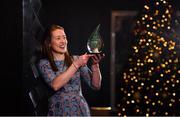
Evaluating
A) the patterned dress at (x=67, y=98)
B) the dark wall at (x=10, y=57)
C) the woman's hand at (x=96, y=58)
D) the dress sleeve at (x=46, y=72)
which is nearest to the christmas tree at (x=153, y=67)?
the woman's hand at (x=96, y=58)

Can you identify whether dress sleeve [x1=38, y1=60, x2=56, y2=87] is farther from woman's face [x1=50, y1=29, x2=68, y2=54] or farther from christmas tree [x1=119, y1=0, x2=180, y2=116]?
christmas tree [x1=119, y1=0, x2=180, y2=116]

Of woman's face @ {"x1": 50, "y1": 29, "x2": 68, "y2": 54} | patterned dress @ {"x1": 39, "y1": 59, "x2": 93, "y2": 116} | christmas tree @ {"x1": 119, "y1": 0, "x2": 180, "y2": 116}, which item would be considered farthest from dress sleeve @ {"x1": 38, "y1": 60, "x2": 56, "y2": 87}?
christmas tree @ {"x1": 119, "y1": 0, "x2": 180, "y2": 116}

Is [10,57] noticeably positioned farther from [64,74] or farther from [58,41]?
[64,74]

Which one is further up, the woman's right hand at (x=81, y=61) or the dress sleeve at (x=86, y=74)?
the woman's right hand at (x=81, y=61)

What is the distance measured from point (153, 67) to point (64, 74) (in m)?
0.82

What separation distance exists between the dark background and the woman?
0.13 meters

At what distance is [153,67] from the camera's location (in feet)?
10.2

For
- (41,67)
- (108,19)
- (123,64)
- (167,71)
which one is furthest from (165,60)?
(41,67)

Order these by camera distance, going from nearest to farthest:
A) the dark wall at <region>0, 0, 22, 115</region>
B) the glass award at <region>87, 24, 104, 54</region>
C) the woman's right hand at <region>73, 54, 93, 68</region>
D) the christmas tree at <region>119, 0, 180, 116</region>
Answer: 1. the woman's right hand at <region>73, 54, 93, 68</region>
2. the glass award at <region>87, 24, 104, 54</region>
3. the dark wall at <region>0, 0, 22, 115</region>
4. the christmas tree at <region>119, 0, 180, 116</region>

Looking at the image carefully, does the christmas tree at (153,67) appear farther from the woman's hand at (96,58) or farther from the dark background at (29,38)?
the woman's hand at (96,58)

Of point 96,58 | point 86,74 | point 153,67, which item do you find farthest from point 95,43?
point 153,67

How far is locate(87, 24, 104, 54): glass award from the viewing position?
274cm

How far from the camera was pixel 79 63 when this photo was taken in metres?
2.62

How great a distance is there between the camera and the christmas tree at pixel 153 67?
10.1ft
